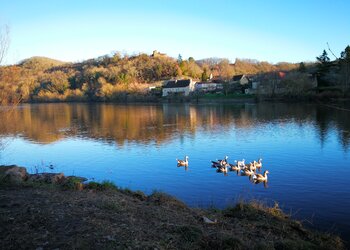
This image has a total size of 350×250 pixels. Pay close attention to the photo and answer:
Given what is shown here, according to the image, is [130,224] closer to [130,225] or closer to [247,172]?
[130,225]

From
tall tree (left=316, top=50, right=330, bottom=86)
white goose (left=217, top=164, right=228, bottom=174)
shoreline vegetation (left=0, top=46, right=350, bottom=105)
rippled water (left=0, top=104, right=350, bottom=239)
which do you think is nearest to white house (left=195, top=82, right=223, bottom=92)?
shoreline vegetation (left=0, top=46, right=350, bottom=105)

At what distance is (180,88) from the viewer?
105688 millimetres

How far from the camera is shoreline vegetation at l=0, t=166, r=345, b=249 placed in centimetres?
663

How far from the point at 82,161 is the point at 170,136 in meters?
11.5

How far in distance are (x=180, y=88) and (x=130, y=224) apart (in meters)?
99.0

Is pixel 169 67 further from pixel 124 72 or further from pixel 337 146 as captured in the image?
pixel 337 146

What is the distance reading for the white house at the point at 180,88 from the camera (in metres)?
104

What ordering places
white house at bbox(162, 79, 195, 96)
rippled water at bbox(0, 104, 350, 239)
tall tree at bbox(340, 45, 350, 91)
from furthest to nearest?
white house at bbox(162, 79, 195, 96) < tall tree at bbox(340, 45, 350, 91) < rippled water at bbox(0, 104, 350, 239)

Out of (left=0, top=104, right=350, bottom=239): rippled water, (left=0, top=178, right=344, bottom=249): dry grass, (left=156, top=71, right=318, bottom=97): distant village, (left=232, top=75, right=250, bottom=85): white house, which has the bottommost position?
(left=0, top=104, right=350, bottom=239): rippled water

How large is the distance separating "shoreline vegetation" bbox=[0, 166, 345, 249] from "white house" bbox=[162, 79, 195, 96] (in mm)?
92187

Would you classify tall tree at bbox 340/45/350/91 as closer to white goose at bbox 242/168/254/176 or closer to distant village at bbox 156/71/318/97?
distant village at bbox 156/71/318/97

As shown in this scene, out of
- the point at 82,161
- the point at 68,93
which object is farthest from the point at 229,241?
the point at 68,93

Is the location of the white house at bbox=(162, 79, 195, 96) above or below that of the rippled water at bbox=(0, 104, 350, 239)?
above

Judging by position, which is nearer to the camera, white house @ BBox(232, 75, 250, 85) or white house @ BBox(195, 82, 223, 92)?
white house @ BBox(232, 75, 250, 85)
